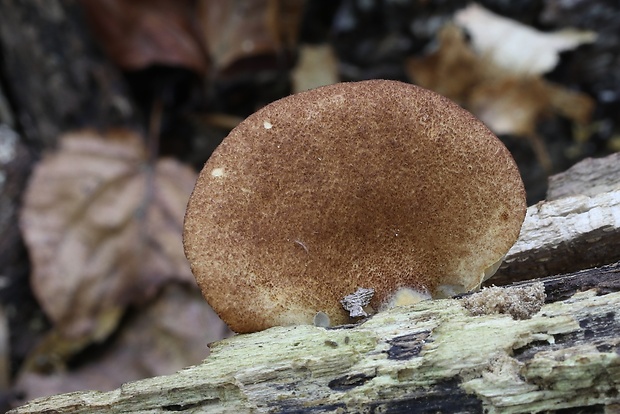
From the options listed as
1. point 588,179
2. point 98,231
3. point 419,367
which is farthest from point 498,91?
point 419,367

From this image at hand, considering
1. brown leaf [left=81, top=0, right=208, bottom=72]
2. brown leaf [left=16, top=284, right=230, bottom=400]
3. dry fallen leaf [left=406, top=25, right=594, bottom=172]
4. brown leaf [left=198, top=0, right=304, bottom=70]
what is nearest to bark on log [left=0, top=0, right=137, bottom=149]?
brown leaf [left=81, top=0, right=208, bottom=72]

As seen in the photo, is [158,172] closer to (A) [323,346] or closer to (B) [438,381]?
(A) [323,346]

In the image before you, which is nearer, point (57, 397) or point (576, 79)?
point (57, 397)

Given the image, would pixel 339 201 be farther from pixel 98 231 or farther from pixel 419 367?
pixel 98 231

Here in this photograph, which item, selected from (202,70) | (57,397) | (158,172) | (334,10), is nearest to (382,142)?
(57,397)

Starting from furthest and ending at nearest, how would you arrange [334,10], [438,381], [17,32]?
[334,10] → [17,32] → [438,381]
